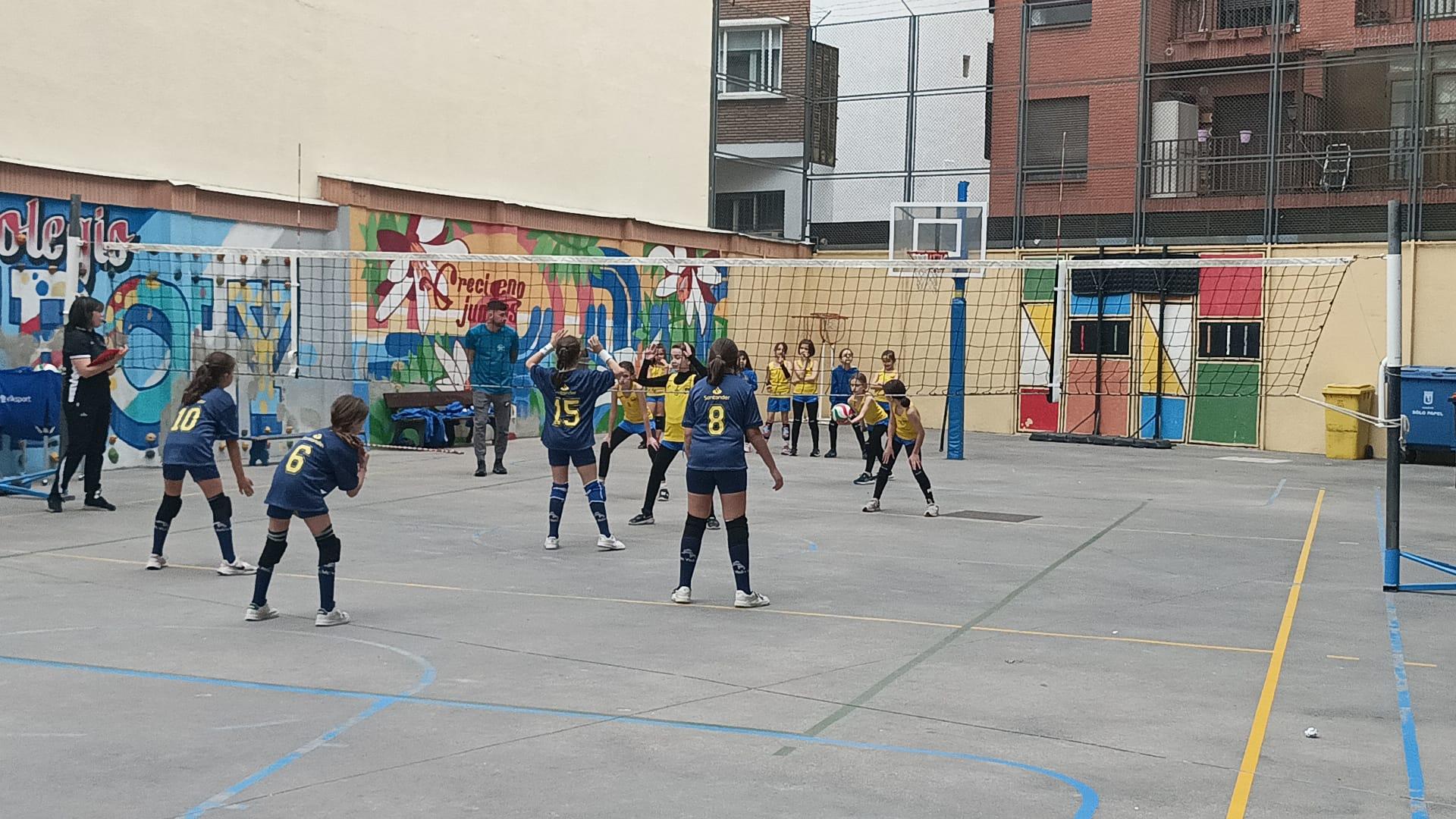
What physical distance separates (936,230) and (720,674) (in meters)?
20.6

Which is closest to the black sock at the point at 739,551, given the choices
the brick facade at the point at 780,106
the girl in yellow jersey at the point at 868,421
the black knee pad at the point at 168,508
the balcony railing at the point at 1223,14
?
the black knee pad at the point at 168,508

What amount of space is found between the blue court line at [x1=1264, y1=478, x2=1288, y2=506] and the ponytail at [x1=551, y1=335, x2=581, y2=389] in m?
8.67

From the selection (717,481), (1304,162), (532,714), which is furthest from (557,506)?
(1304,162)

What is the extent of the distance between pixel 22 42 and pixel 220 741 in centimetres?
1215

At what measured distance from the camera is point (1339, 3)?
26734 millimetres

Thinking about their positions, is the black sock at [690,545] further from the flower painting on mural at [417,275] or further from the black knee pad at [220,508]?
the flower painting on mural at [417,275]

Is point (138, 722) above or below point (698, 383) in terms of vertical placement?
below

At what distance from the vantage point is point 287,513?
8.55m

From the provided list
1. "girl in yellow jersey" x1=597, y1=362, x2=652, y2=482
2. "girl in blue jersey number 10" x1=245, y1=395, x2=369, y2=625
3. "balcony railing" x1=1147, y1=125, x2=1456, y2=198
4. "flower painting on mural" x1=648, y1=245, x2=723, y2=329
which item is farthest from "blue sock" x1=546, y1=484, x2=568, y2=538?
"balcony railing" x1=1147, y1=125, x2=1456, y2=198

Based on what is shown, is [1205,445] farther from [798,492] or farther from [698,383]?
[698,383]

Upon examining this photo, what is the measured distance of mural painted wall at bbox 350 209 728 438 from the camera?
20.2m

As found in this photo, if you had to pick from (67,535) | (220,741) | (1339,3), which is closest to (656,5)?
(1339,3)

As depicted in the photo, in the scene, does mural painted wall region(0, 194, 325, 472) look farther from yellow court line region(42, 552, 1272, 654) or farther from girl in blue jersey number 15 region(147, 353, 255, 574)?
girl in blue jersey number 15 region(147, 353, 255, 574)

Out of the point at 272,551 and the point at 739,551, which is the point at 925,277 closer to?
the point at 739,551
